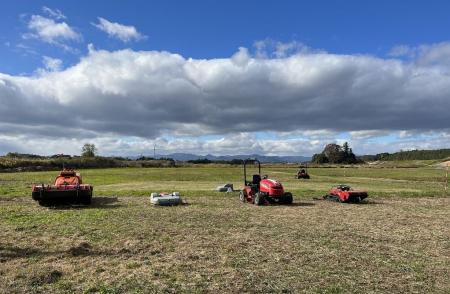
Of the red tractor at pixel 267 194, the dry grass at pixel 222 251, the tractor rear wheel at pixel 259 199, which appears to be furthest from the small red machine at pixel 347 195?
the tractor rear wheel at pixel 259 199

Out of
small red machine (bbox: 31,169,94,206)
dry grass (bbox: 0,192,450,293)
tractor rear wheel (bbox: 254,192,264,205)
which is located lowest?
dry grass (bbox: 0,192,450,293)

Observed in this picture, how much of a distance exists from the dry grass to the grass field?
0.9 inches

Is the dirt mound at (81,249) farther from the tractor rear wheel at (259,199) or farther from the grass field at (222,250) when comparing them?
the tractor rear wheel at (259,199)

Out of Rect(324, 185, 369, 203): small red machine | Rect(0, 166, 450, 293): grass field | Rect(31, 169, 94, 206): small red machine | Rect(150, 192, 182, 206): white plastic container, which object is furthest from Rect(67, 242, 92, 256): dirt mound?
Rect(324, 185, 369, 203): small red machine

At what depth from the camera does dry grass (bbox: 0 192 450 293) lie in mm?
7707

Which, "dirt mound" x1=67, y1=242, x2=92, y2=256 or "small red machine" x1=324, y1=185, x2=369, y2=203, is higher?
"small red machine" x1=324, y1=185, x2=369, y2=203

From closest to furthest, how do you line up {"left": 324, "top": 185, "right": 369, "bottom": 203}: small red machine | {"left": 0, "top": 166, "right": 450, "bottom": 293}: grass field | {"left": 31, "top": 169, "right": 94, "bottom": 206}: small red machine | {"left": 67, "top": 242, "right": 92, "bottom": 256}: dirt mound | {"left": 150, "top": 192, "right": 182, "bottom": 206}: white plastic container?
1. {"left": 0, "top": 166, "right": 450, "bottom": 293}: grass field
2. {"left": 67, "top": 242, "right": 92, "bottom": 256}: dirt mound
3. {"left": 31, "top": 169, "right": 94, "bottom": 206}: small red machine
4. {"left": 150, "top": 192, "right": 182, "bottom": 206}: white plastic container
5. {"left": 324, "top": 185, "right": 369, "bottom": 203}: small red machine

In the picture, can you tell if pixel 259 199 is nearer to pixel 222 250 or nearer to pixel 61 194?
pixel 61 194

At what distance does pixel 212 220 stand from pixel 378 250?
6.00m

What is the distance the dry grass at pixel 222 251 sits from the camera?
25.3 feet

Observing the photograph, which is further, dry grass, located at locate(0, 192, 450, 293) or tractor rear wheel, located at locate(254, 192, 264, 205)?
tractor rear wheel, located at locate(254, 192, 264, 205)

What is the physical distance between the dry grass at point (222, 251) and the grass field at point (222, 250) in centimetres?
2

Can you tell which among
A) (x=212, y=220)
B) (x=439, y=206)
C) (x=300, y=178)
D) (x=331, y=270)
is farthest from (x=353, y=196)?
(x=300, y=178)

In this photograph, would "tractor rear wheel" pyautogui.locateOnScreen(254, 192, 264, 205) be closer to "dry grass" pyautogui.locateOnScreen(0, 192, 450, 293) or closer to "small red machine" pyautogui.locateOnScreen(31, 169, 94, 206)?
"dry grass" pyautogui.locateOnScreen(0, 192, 450, 293)
